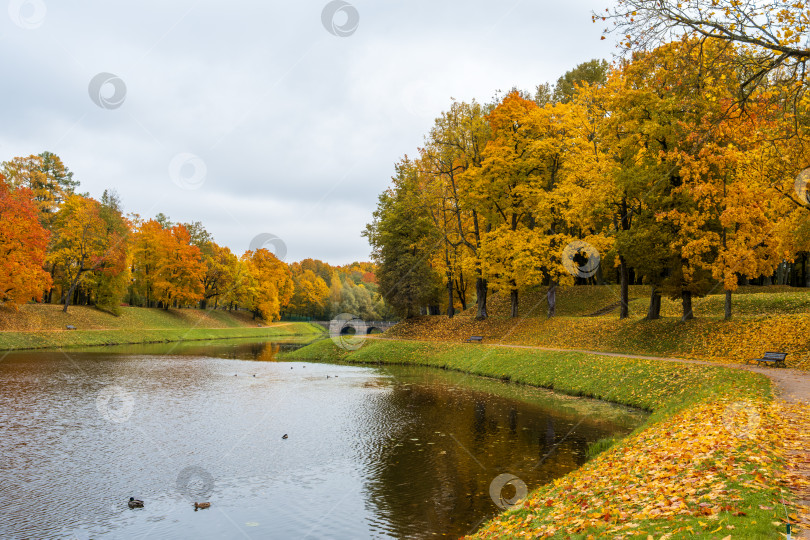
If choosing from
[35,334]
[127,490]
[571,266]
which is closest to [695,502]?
[127,490]

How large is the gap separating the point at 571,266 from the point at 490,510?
99.2 feet

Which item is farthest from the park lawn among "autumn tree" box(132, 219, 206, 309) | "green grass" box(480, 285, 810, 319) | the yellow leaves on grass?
"autumn tree" box(132, 219, 206, 309)

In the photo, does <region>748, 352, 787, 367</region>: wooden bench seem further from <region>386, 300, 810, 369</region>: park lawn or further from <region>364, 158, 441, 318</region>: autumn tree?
<region>364, 158, 441, 318</region>: autumn tree

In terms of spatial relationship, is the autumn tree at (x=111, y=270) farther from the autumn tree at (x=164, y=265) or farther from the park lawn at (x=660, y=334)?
the park lawn at (x=660, y=334)

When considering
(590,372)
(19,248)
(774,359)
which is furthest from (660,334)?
(19,248)

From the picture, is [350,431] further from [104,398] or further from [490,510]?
[104,398]

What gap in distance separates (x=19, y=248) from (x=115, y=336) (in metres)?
13.4

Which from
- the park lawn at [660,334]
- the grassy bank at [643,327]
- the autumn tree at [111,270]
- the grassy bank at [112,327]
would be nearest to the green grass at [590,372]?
the park lawn at [660,334]

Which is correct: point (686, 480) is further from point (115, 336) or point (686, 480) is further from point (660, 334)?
point (115, 336)

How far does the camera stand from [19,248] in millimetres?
49469

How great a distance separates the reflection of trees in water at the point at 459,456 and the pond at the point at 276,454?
0.06 m

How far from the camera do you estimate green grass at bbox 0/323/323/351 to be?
150 ft

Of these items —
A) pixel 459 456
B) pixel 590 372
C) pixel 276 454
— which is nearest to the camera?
pixel 459 456

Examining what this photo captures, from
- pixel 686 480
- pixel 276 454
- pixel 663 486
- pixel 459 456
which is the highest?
pixel 686 480
